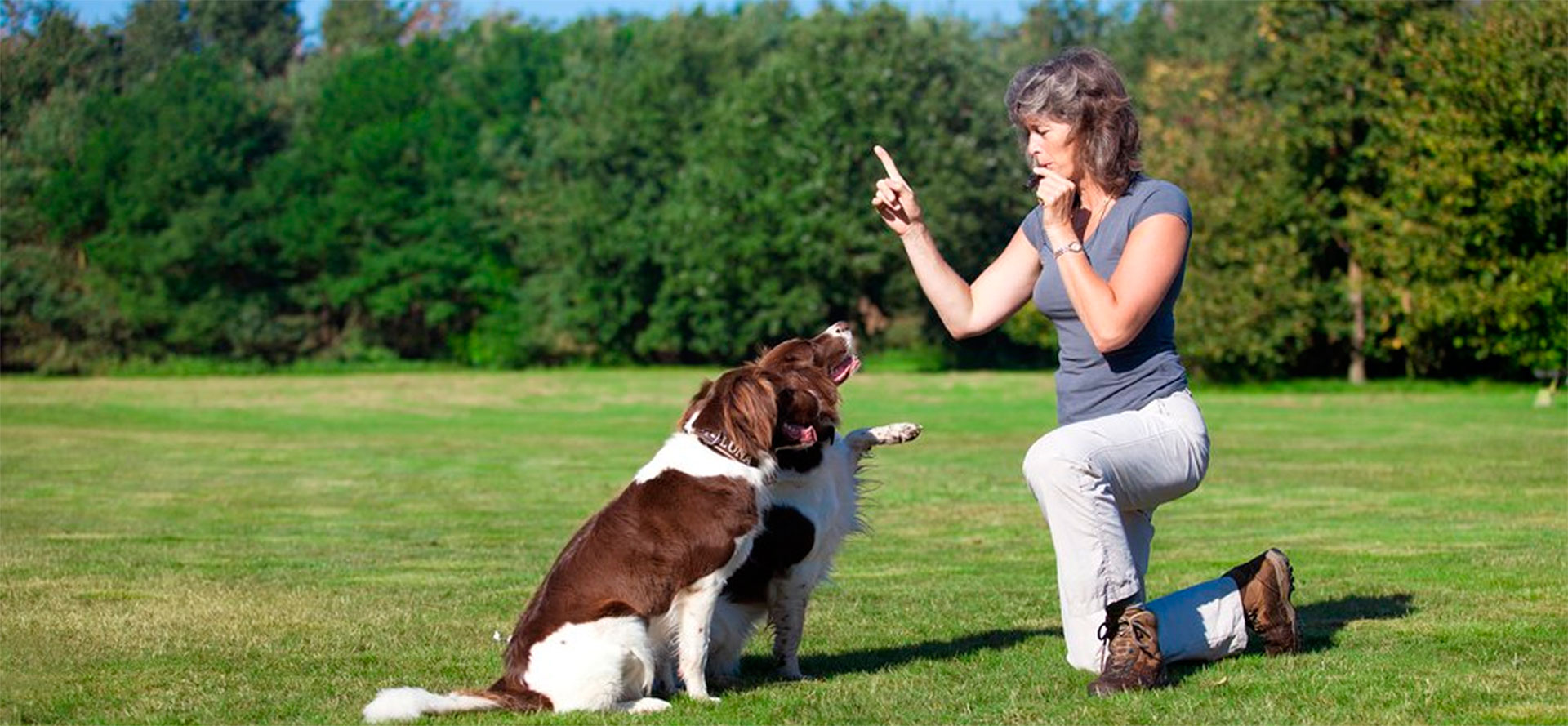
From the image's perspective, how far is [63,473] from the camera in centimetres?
2156

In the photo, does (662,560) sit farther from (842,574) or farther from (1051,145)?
(842,574)

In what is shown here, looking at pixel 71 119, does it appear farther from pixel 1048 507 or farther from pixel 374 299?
pixel 374 299

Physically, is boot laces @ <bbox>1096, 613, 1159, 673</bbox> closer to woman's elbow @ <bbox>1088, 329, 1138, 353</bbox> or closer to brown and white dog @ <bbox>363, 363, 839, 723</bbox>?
woman's elbow @ <bbox>1088, 329, 1138, 353</bbox>

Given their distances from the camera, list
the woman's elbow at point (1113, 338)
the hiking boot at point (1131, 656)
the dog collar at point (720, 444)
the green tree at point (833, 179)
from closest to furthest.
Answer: the woman's elbow at point (1113, 338)
the hiking boot at point (1131, 656)
the dog collar at point (720, 444)
the green tree at point (833, 179)

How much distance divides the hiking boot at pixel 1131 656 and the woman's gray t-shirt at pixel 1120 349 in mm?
832

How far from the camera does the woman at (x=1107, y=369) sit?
6.61 metres

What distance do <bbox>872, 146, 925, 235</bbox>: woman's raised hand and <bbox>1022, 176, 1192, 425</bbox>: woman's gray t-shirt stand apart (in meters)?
0.64

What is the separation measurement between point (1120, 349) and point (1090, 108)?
3.19ft

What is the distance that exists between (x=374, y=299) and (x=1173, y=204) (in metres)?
61.3

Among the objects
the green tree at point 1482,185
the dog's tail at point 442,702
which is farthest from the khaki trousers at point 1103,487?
the green tree at point 1482,185

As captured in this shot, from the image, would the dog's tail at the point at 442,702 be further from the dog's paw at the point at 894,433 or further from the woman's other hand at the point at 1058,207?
the woman's other hand at the point at 1058,207

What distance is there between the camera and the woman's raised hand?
7.47 metres

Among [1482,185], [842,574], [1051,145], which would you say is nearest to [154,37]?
[842,574]

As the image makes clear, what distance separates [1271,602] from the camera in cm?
747
